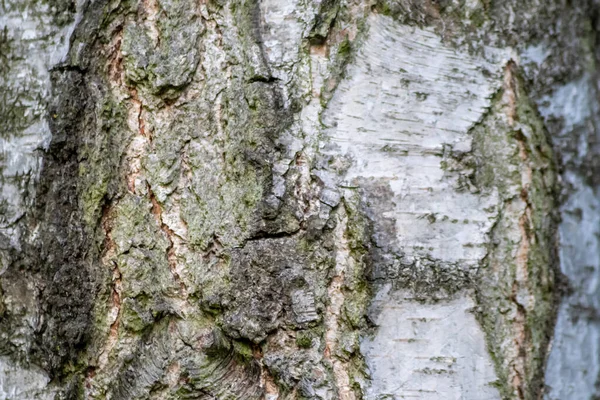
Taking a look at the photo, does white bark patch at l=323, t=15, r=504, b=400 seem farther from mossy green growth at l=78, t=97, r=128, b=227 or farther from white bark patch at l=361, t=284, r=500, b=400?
mossy green growth at l=78, t=97, r=128, b=227

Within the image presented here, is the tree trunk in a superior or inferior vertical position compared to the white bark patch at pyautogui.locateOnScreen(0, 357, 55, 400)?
superior

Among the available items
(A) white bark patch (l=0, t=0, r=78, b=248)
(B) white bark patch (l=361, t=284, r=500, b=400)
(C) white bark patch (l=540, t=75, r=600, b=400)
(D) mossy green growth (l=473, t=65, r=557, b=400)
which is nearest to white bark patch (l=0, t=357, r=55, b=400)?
(A) white bark patch (l=0, t=0, r=78, b=248)

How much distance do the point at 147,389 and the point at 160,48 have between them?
582 millimetres

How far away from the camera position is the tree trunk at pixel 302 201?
0.90 metres

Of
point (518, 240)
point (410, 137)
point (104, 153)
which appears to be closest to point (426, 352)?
point (518, 240)

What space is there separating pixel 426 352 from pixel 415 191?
0.27m

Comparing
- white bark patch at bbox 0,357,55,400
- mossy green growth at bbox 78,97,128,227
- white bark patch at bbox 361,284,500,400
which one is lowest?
white bark patch at bbox 0,357,55,400

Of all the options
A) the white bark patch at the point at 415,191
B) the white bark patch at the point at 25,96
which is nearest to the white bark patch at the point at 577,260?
the white bark patch at the point at 415,191

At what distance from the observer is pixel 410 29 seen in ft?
3.03

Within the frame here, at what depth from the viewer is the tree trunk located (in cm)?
90

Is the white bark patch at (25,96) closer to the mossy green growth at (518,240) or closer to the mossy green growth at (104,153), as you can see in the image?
the mossy green growth at (104,153)

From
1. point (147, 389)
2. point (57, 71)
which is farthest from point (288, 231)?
point (57, 71)

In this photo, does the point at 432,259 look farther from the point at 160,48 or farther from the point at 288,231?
the point at 160,48

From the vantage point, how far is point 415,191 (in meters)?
0.91
